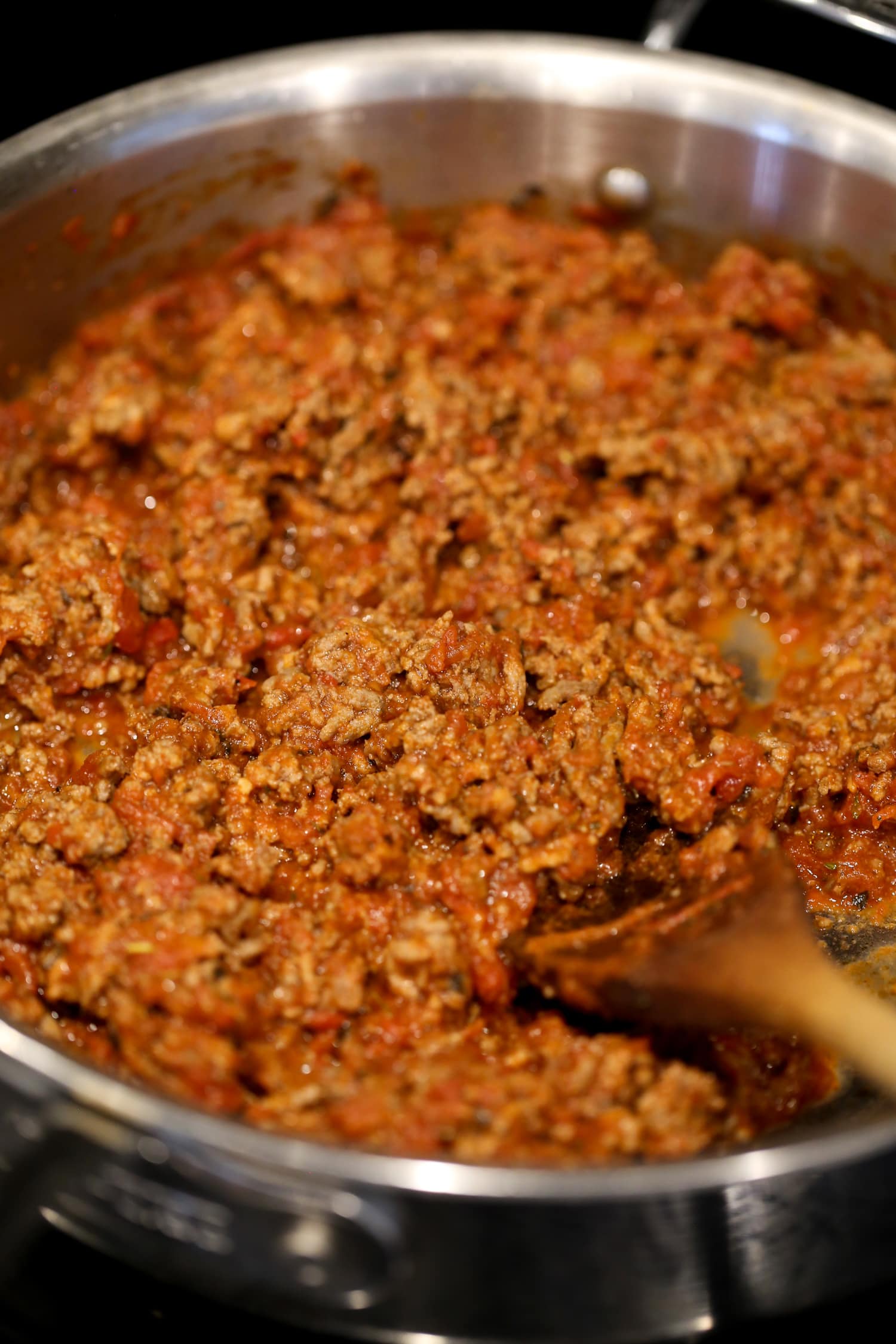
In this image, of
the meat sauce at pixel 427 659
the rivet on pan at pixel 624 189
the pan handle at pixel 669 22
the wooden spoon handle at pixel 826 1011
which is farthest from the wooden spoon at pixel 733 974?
the pan handle at pixel 669 22

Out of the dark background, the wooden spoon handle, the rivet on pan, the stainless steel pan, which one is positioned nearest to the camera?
the stainless steel pan

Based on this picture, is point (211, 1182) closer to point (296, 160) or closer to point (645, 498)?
point (645, 498)

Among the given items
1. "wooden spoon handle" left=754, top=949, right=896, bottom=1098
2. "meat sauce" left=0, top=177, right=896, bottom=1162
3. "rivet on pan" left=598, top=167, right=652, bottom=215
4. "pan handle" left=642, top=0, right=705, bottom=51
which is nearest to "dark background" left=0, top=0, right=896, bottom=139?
"pan handle" left=642, top=0, right=705, bottom=51

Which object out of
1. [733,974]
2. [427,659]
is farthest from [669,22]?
[733,974]

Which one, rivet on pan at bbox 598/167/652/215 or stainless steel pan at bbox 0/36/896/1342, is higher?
rivet on pan at bbox 598/167/652/215

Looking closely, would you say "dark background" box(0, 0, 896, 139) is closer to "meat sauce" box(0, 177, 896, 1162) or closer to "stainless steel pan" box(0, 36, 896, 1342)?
"stainless steel pan" box(0, 36, 896, 1342)

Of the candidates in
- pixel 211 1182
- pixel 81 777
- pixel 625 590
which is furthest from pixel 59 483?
pixel 211 1182
